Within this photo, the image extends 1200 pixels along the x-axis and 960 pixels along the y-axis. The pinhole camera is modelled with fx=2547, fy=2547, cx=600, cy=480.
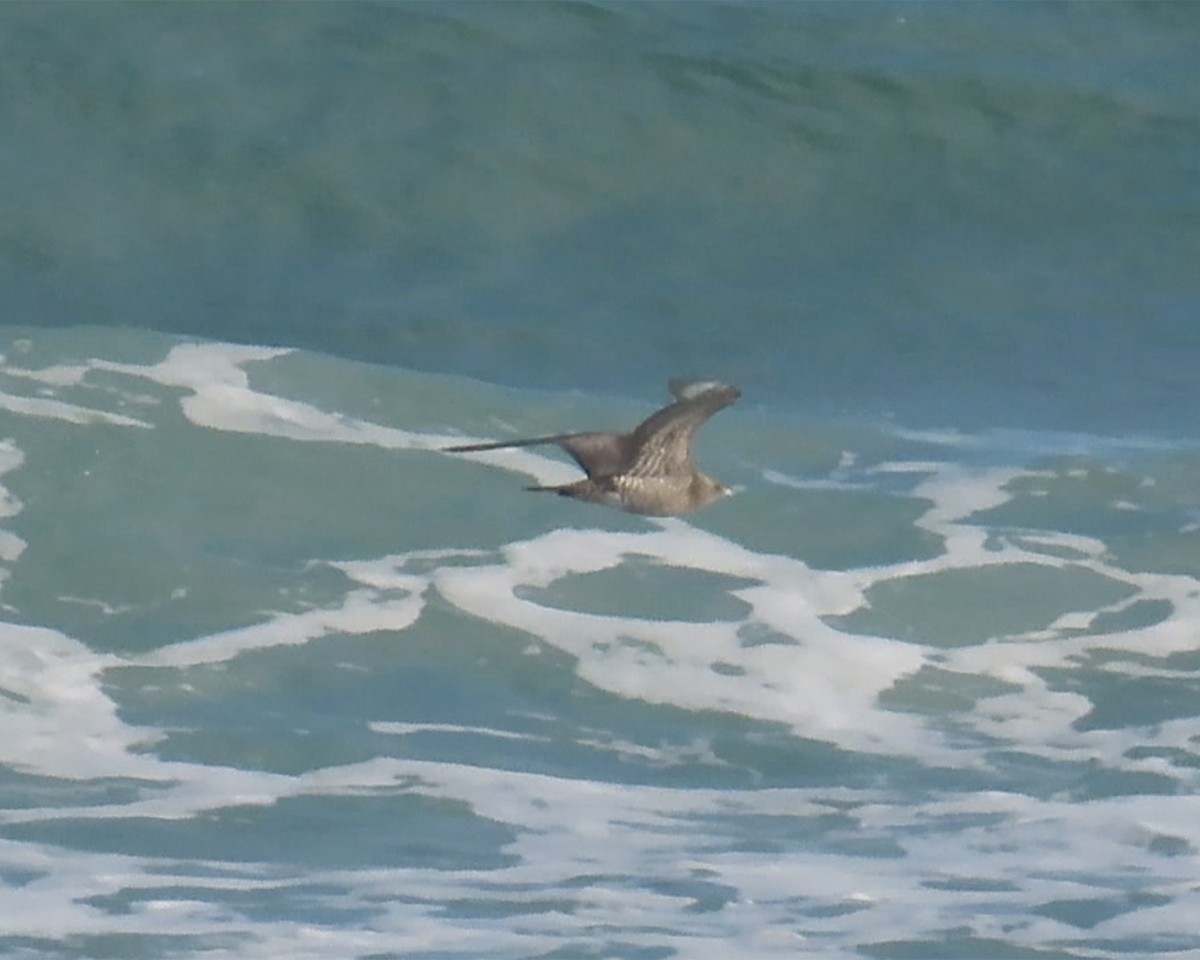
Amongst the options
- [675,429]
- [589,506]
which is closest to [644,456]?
[675,429]

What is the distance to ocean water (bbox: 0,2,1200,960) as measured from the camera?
6.93 m

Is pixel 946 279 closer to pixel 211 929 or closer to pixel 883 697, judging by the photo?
pixel 883 697

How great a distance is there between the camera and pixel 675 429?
21.6 feet

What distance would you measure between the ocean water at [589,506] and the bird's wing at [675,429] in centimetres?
112

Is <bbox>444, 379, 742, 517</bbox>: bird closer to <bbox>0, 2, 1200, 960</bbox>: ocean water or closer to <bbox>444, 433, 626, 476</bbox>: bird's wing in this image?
<bbox>444, 433, 626, 476</bbox>: bird's wing

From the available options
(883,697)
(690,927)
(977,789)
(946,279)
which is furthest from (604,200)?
(690,927)

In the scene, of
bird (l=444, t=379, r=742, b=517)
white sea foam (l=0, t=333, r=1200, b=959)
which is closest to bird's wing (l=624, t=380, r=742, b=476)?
bird (l=444, t=379, r=742, b=517)

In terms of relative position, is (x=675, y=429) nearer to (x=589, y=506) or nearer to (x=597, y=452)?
(x=597, y=452)

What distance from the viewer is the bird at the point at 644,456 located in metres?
6.32

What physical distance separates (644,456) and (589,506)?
2.91 m

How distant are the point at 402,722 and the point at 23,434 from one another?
2296mm

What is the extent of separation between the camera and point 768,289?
36.3 feet

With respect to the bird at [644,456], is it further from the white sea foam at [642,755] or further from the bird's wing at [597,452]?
the white sea foam at [642,755]

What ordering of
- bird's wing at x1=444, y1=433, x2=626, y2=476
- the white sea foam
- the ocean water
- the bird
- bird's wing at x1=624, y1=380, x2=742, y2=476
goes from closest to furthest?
bird's wing at x1=624, y1=380, x2=742, y2=476, the bird, bird's wing at x1=444, y1=433, x2=626, y2=476, the white sea foam, the ocean water
